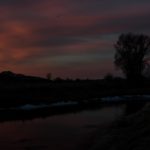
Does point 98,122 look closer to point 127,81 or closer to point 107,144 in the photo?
point 107,144

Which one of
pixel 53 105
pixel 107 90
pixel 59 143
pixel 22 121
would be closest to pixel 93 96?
pixel 107 90

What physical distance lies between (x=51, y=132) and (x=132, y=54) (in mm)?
71756

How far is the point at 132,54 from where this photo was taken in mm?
104688

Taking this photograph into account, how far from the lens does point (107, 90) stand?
92062 mm

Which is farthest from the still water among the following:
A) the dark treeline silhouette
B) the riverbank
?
the dark treeline silhouette

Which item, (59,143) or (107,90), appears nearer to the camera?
(59,143)

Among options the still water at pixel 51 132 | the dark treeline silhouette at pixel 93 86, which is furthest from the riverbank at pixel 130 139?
the dark treeline silhouette at pixel 93 86

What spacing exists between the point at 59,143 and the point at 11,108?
3022 centimetres

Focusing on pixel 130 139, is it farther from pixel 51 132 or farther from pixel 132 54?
pixel 132 54

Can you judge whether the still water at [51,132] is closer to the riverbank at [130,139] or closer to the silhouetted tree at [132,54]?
the riverbank at [130,139]

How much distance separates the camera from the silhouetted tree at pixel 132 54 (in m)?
105

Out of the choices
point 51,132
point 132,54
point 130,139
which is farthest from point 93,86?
point 130,139

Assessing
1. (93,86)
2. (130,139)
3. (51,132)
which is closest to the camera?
(130,139)

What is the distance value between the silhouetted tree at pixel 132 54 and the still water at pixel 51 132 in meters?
57.4
